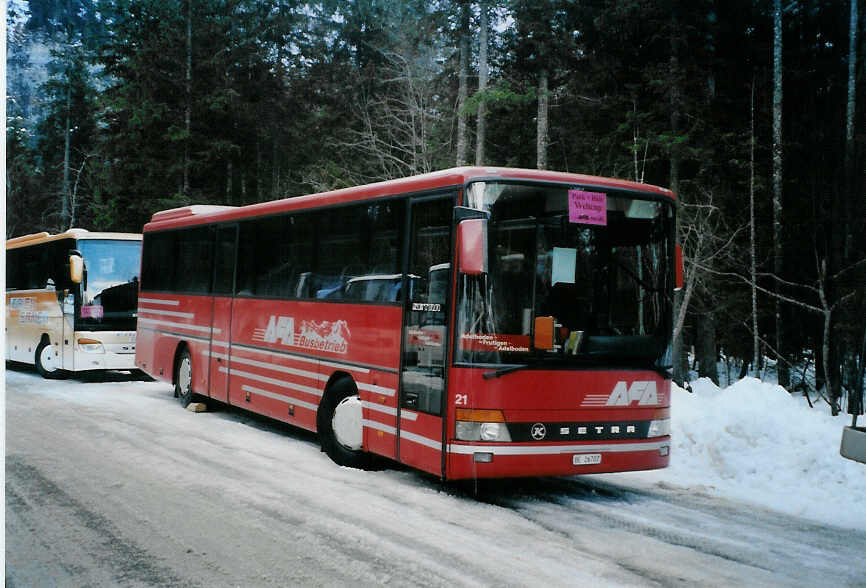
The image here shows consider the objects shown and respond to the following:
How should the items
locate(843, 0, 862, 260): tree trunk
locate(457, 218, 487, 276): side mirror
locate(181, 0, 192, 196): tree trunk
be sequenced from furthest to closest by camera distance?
locate(181, 0, 192, 196): tree trunk, locate(843, 0, 862, 260): tree trunk, locate(457, 218, 487, 276): side mirror

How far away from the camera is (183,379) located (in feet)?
48.1

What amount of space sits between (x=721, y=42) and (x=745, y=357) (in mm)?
10152

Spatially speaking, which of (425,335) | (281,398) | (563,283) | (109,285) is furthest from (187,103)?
(563,283)

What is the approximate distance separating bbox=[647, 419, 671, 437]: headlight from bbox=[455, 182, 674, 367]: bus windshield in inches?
23.7

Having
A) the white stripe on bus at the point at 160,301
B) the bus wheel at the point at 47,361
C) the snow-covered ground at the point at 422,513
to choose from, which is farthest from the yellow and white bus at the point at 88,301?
the snow-covered ground at the point at 422,513

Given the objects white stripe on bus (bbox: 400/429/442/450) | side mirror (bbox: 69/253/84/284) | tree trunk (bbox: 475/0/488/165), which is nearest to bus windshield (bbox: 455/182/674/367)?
white stripe on bus (bbox: 400/429/442/450)

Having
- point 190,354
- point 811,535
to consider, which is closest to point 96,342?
point 190,354

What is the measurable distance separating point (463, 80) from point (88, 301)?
15.8 m

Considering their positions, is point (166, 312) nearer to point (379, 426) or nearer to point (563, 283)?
point (379, 426)

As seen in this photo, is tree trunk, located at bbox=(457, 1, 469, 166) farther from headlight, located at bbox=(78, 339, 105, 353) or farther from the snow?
the snow

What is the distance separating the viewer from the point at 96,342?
18.1 meters

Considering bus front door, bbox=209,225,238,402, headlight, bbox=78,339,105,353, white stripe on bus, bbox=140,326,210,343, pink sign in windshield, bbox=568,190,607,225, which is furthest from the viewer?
headlight, bbox=78,339,105,353

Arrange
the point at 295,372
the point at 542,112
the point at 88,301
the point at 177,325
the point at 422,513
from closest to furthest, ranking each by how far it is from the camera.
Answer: the point at 422,513 → the point at 295,372 → the point at 177,325 → the point at 88,301 → the point at 542,112

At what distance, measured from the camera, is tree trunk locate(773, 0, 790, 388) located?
73.8 feet
